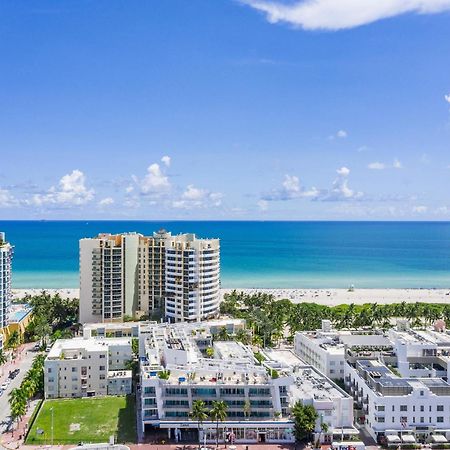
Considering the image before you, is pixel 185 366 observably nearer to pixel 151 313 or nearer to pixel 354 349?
pixel 354 349

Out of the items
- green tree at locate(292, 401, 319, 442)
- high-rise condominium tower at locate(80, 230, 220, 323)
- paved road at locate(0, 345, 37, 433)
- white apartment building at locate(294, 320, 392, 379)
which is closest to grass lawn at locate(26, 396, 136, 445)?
paved road at locate(0, 345, 37, 433)

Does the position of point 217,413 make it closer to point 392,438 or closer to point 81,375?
point 392,438

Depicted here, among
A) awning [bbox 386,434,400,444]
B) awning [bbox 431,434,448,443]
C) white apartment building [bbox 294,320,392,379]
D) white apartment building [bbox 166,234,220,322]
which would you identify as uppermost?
white apartment building [bbox 166,234,220,322]

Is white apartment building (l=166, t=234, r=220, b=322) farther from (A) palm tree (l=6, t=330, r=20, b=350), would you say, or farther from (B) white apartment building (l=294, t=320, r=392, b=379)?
(A) palm tree (l=6, t=330, r=20, b=350)

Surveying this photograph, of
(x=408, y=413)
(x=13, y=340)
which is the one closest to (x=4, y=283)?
(x=13, y=340)

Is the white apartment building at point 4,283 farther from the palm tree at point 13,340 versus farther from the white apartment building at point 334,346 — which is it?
the white apartment building at point 334,346
